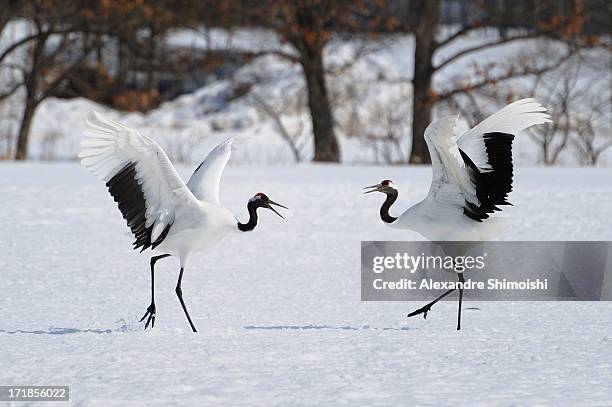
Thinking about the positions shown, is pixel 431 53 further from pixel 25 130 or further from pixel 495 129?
pixel 495 129

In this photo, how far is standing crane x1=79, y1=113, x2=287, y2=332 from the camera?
6.56 meters

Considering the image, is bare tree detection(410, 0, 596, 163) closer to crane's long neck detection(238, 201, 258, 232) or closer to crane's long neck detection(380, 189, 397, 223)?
crane's long neck detection(380, 189, 397, 223)

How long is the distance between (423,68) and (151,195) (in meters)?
13.5

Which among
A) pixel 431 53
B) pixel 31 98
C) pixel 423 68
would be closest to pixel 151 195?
pixel 423 68

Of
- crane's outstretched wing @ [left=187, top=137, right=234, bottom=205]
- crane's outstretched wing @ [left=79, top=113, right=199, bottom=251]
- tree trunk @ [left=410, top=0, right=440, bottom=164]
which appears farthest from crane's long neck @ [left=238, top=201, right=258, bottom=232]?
tree trunk @ [left=410, top=0, right=440, bottom=164]

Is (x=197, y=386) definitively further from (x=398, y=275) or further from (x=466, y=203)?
(x=398, y=275)

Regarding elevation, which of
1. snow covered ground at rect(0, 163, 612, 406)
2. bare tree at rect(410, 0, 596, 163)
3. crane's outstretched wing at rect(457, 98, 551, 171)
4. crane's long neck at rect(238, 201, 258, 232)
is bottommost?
snow covered ground at rect(0, 163, 612, 406)

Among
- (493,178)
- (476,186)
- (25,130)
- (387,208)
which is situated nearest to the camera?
(476,186)

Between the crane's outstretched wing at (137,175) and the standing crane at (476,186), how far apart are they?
1613 millimetres

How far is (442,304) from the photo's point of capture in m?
8.34

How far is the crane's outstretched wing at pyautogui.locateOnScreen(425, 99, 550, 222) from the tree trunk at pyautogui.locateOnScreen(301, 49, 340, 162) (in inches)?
487

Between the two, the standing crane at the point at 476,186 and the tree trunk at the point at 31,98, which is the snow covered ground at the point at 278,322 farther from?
the tree trunk at the point at 31,98

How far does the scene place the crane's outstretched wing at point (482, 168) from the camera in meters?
7.18

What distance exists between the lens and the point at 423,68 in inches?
776
